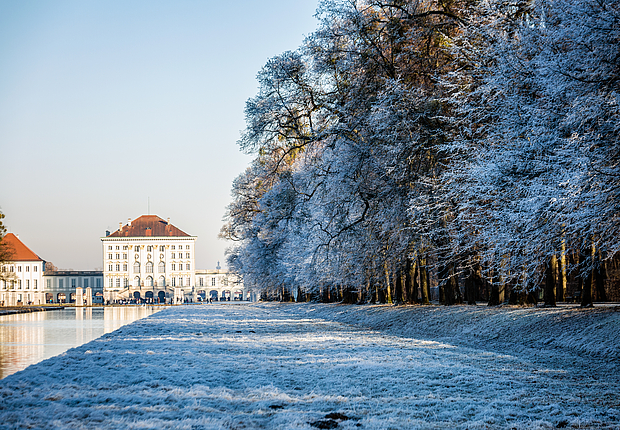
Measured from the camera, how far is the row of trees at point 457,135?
9.23 meters

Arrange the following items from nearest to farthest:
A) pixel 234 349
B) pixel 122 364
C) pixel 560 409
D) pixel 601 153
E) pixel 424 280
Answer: pixel 560 409 < pixel 122 364 < pixel 601 153 < pixel 234 349 < pixel 424 280

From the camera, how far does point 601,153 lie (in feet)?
29.3

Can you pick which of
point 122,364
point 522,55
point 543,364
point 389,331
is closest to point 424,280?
point 389,331

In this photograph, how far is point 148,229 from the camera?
136375 millimetres

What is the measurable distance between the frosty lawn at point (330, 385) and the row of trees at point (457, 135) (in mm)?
2261

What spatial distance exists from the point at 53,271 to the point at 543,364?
14314 centimetres

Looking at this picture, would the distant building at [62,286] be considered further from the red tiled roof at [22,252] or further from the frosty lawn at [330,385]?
the frosty lawn at [330,385]

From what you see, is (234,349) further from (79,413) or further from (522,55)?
(522,55)

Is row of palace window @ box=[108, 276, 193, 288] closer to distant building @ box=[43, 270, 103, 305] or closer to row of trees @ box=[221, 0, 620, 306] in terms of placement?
distant building @ box=[43, 270, 103, 305]

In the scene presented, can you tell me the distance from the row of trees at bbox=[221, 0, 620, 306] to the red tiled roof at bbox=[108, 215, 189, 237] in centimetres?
11650

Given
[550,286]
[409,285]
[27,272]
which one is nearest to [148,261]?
[27,272]

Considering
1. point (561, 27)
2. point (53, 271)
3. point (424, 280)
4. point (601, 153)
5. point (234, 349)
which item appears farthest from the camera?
point (53, 271)

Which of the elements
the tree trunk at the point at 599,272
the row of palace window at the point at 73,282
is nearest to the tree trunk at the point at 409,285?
the tree trunk at the point at 599,272

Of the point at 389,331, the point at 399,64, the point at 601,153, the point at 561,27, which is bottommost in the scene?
the point at 389,331
